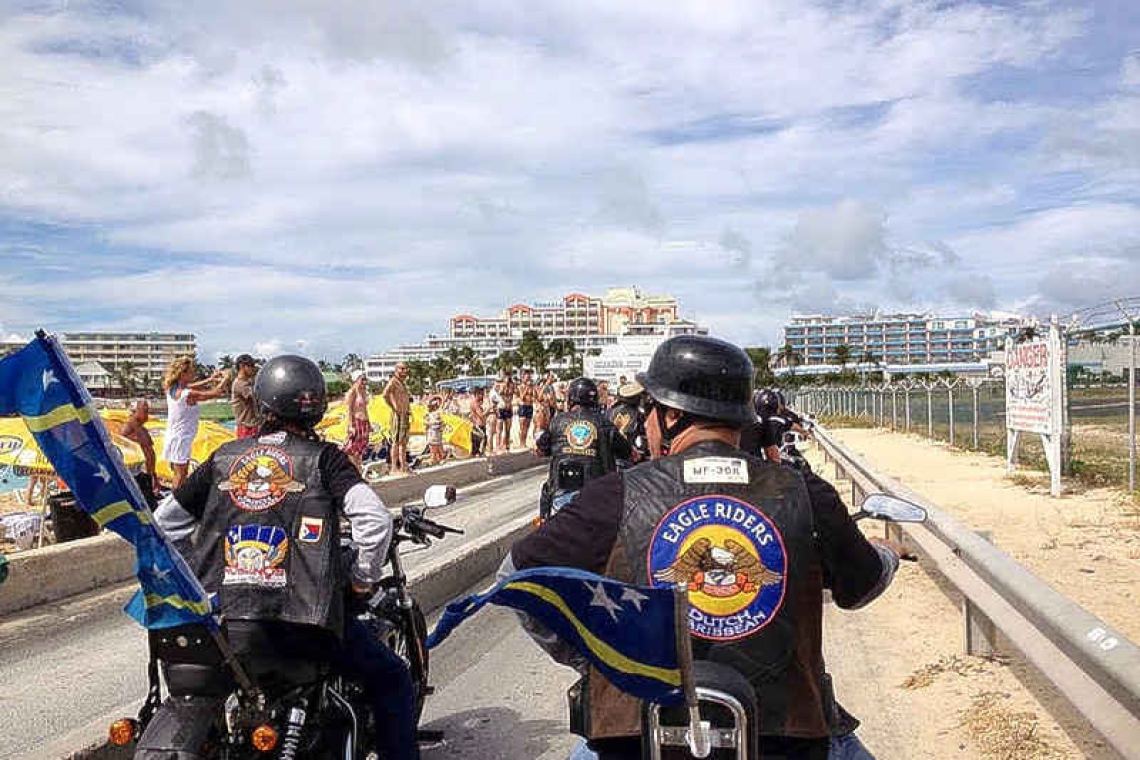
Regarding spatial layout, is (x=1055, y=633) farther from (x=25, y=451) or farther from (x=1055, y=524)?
(x=25, y=451)

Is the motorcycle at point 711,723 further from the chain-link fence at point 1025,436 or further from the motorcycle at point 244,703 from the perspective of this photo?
the chain-link fence at point 1025,436

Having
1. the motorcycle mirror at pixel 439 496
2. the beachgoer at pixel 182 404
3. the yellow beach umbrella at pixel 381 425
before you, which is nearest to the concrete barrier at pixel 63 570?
the beachgoer at pixel 182 404

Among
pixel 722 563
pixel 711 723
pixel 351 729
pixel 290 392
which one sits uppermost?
pixel 290 392

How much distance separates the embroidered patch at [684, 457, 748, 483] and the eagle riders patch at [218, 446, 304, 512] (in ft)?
6.00

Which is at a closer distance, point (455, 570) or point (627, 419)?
point (455, 570)

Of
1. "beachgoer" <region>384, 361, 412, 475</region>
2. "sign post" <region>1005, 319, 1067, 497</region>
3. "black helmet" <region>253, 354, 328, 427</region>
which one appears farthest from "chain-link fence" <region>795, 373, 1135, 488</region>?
"black helmet" <region>253, 354, 328, 427</region>

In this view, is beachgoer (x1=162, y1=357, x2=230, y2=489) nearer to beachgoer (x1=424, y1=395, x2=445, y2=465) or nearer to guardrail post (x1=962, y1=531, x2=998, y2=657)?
guardrail post (x1=962, y1=531, x2=998, y2=657)

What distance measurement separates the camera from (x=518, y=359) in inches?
5054

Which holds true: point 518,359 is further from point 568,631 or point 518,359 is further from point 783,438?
point 568,631

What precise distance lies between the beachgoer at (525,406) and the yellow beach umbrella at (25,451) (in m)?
16.4

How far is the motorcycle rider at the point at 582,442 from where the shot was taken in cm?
1017

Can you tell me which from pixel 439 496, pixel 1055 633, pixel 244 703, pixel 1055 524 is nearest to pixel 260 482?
pixel 244 703

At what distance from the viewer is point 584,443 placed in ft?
33.4

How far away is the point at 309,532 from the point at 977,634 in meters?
4.77
